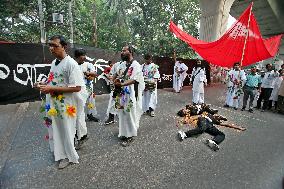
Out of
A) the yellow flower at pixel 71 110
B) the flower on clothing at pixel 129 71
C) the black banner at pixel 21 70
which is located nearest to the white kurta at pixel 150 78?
the black banner at pixel 21 70

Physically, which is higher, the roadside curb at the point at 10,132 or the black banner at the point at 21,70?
the black banner at the point at 21,70

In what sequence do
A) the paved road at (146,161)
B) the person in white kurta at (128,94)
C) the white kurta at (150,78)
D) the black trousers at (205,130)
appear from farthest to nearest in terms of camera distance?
the white kurta at (150,78)
the black trousers at (205,130)
the person in white kurta at (128,94)
the paved road at (146,161)

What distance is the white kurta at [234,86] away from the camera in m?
8.94

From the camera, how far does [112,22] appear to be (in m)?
31.6

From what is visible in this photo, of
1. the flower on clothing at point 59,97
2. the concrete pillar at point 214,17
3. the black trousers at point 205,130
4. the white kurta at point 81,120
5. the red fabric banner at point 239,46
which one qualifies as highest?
the concrete pillar at point 214,17

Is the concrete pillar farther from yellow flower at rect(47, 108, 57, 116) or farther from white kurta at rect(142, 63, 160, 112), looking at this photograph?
→ yellow flower at rect(47, 108, 57, 116)

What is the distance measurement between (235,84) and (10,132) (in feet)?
25.8

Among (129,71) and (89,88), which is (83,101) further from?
(89,88)

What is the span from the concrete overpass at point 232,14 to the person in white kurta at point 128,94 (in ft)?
44.1

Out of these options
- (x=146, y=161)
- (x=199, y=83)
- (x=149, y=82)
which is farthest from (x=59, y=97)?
(x=199, y=83)

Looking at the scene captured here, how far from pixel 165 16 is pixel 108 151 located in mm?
25411

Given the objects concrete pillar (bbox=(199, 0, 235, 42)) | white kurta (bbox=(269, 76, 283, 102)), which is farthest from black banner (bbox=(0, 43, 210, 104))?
concrete pillar (bbox=(199, 0, 235, 42))

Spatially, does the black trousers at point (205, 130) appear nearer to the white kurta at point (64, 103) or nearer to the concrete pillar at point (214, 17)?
the white kurta at point (64, 103)

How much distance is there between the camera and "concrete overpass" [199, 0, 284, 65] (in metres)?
16.6
